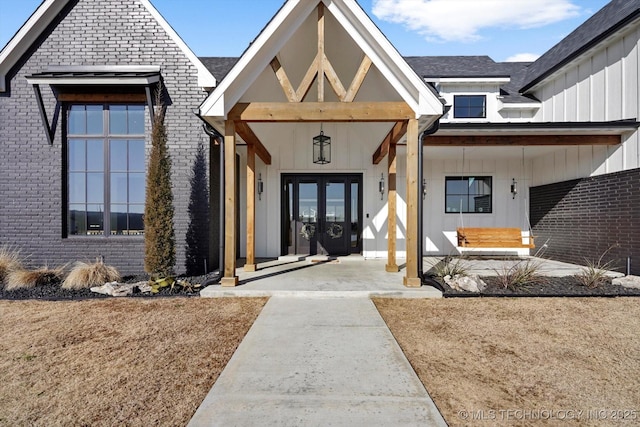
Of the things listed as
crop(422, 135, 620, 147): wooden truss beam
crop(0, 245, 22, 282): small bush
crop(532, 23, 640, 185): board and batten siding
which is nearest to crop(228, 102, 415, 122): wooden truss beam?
crop(422, 135, 620, 147): wooden truss beam

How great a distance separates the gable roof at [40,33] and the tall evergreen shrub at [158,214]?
1.53m

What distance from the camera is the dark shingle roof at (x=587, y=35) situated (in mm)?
7070

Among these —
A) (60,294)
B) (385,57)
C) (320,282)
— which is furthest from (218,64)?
(320,282)

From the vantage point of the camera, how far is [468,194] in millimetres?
9570

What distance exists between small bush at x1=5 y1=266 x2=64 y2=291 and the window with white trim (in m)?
1.28

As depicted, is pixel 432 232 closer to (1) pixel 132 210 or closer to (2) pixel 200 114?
(2) pixel 200 114

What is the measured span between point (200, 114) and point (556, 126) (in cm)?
734

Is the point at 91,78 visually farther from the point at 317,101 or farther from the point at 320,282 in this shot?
the point at 320,282

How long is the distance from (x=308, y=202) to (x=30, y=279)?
6183 millimetres

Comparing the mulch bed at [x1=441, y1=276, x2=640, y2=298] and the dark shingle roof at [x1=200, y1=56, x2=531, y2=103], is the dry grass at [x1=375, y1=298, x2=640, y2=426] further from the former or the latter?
the dark shingle roof at [x1=200, y1=56, x2=531, y2=103]

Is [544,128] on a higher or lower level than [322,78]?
lower

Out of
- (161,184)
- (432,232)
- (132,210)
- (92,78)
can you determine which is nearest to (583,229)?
(432,232)

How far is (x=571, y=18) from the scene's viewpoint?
11.5 metres

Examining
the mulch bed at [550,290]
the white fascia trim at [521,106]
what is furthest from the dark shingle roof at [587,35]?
the mulch bed at [550,290]
